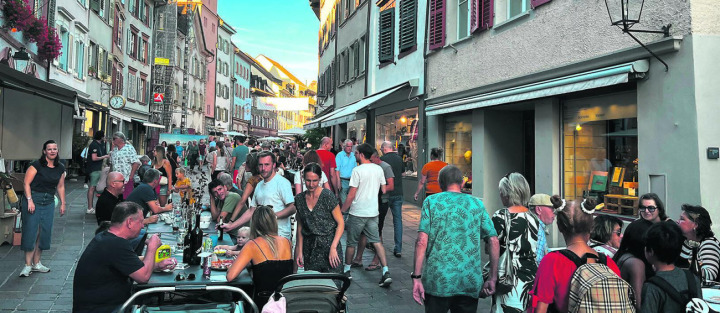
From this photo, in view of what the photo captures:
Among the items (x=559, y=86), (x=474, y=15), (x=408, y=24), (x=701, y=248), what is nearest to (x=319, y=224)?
(x=701, y=248)

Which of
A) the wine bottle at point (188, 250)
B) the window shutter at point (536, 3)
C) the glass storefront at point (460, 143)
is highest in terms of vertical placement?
the window shutter at point (536, 3)

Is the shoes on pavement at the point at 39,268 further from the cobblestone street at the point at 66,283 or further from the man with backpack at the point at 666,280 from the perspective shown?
the man with backpack at the point at 666,280

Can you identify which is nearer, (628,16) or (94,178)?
(628,16)

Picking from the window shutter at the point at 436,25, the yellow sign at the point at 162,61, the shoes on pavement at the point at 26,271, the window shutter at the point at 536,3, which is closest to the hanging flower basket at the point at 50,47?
the window shutter at the point at 436,25

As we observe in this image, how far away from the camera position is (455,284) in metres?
4.06

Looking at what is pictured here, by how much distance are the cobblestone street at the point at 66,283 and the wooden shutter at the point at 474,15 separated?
16.0ft

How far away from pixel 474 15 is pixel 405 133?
585 cm

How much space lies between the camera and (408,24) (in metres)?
16.6

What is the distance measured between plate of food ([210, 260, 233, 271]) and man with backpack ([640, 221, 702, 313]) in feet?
10.3

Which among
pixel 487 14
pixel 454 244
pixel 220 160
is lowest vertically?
pixel 454 244

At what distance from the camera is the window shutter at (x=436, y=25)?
46.3 ft

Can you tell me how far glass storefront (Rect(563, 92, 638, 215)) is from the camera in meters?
8.30

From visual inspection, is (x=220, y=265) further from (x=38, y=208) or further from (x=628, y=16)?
(x=628, y=16)

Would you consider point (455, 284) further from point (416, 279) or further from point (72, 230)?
point (72, 230)
